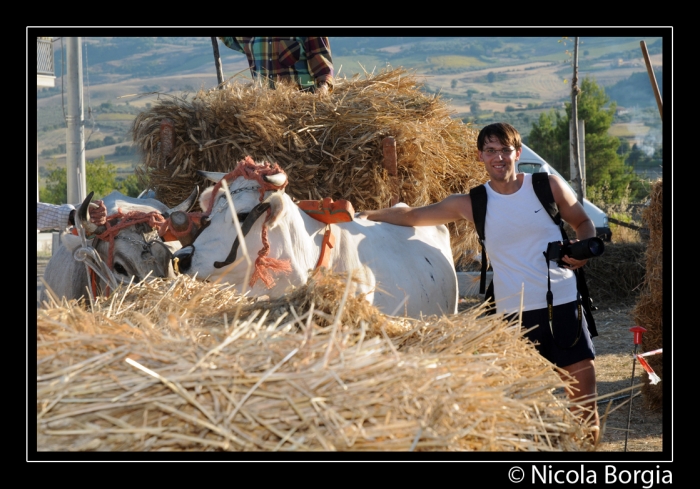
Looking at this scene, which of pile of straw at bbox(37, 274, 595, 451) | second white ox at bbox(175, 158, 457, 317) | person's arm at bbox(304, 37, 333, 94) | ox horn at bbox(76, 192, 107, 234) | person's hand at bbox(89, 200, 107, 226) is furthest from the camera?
person's arm at bbox(304, 37, 333, 94)

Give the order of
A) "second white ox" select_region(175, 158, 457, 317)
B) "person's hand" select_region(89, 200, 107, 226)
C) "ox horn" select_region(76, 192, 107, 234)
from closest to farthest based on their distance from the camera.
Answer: "second white ox" select_region(175, 158, 457, 317)
"ox horn" select_region(76, 192, 107, 234)
"person's hand" select_region(89, 200, 107, 226)

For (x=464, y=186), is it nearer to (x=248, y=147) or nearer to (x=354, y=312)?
(x=248, y=147)

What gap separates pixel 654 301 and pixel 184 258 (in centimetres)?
451

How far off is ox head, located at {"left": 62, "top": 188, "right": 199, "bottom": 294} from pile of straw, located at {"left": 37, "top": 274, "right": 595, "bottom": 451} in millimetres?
1446

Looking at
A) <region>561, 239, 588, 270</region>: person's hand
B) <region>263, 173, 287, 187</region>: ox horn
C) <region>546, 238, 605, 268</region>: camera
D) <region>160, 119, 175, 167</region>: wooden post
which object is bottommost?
<region>561, 239, 588, 270</region>: person's hand

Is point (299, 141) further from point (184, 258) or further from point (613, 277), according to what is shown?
point (613, 277)

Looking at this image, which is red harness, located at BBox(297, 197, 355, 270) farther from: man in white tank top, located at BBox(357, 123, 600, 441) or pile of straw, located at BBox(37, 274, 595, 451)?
pile of straw, located at BBox(37, 274, 595, 451)

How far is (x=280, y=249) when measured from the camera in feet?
13.2

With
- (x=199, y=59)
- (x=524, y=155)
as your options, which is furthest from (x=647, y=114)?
(x=524, y=155)

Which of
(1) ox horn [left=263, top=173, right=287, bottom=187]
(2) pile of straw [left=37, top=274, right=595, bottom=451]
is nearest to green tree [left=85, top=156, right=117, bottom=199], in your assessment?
(1) ox horn [left=263, top=173, right=287, bottom=187]

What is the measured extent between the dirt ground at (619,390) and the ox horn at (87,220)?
2.77 meters

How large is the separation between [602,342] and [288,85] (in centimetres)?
562

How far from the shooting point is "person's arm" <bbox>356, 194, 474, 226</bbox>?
432 centimetres

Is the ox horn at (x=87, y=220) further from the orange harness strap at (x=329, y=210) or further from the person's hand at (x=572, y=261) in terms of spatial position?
the person's hand at (x=572, y=261)
